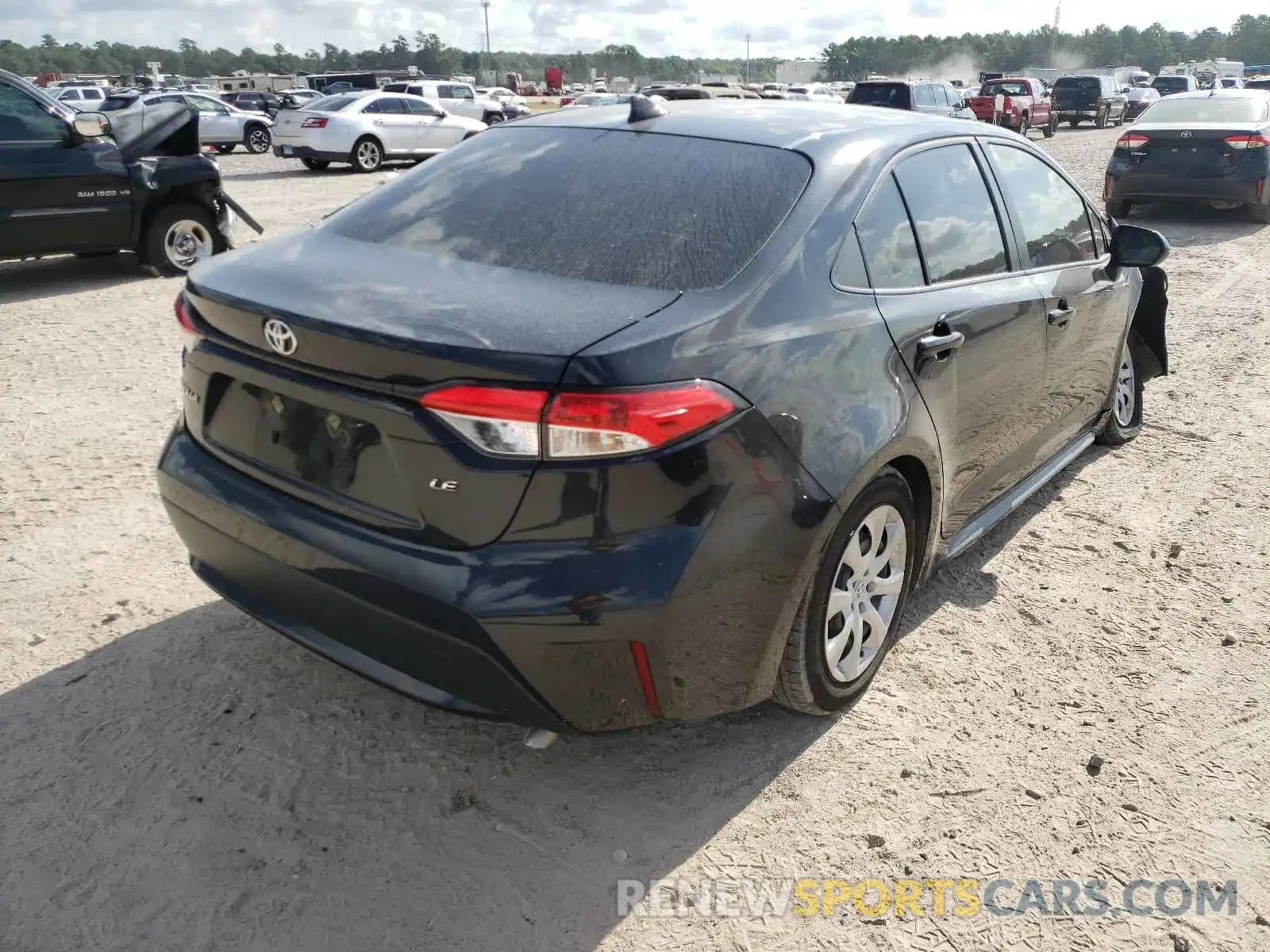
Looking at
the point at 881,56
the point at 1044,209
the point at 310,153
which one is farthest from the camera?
the point at 881,56

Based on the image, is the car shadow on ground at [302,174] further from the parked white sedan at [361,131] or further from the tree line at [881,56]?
the tree line at [881,56]

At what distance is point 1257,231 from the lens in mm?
12320

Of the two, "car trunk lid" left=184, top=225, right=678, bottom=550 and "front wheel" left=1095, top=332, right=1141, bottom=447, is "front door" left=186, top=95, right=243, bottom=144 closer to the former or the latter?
"front wheel" left=1095, top=332, right=1141, bottom=447

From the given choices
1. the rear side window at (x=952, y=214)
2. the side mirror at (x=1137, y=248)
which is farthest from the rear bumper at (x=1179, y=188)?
the rear side window at (x=952, y=214)

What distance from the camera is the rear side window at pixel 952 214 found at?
313 cm

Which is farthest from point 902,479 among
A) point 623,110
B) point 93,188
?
point 93,188

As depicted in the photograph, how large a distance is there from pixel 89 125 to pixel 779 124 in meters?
7.09

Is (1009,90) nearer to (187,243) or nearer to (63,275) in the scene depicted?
(187,243)

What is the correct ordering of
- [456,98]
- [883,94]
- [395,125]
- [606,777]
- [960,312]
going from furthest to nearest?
[456,98] < [883,94] < [395,125] < [960,312] < [606,777]

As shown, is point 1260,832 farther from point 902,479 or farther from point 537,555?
point 537,555

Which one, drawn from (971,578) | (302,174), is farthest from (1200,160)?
(302,174)

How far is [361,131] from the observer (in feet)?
62.6

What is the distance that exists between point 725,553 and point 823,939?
88 centimetres

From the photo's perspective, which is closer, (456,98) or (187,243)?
(187,243)
